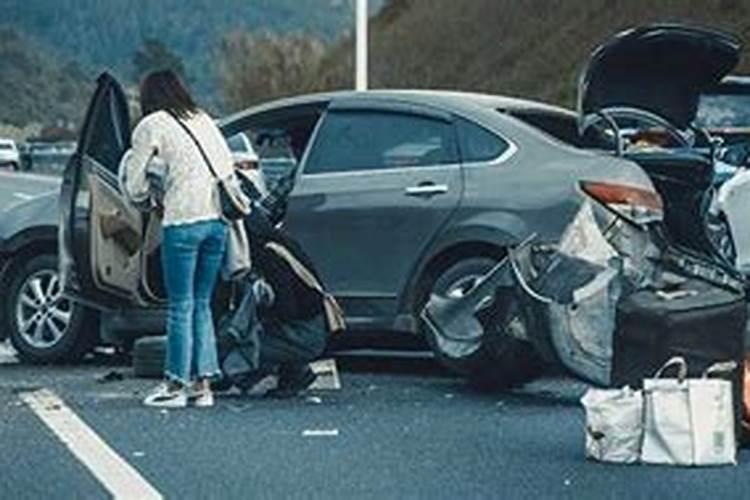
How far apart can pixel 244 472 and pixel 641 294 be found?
2.13 meters

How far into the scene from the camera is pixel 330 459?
8.94 meters

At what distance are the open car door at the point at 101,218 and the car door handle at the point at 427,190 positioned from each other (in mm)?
1533

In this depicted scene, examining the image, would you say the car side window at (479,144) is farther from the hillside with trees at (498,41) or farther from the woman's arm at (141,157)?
the hillside with trees at (498,41)

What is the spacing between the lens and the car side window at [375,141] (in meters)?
12.1

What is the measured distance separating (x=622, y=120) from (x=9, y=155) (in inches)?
2275

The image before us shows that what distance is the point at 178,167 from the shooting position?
10.4m

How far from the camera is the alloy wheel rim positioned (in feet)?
41.7

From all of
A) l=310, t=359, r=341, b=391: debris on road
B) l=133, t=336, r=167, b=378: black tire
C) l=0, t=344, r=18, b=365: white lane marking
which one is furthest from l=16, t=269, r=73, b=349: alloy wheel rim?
l=310, t=359, r=341, b=391: debris on road

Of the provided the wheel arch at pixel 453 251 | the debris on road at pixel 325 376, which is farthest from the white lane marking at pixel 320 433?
the wheel arch at pixel 453 251

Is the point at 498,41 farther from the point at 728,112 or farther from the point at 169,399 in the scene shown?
the point at 169,399

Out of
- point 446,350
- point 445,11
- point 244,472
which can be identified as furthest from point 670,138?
point 445,11

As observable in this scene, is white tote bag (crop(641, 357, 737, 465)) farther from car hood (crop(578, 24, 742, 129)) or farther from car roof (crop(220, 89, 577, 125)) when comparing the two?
car roof (crop(220, 89, 577, 125))

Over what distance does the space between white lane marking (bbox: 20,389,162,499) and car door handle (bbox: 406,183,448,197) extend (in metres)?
2.34

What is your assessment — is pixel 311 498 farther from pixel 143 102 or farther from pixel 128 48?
pixel 128 48
